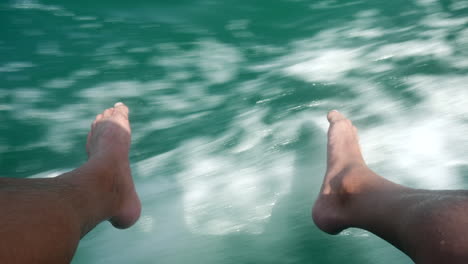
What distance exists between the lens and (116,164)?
1.95 metres

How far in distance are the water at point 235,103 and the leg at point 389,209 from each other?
34 centimetres

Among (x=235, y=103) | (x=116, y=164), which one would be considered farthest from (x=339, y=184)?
(x=235, y=103)

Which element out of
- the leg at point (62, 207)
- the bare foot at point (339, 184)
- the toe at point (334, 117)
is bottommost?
the bare foot at point (339, 184)

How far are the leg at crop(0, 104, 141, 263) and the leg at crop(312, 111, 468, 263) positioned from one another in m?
1.05

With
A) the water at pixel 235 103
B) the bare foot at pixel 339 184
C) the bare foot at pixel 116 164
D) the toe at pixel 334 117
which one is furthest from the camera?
the toe at pixel 334 117

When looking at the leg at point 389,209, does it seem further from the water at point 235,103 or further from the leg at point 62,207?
the leg at point 62,207

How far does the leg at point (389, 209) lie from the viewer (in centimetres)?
97


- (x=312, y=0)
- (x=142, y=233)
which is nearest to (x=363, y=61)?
(x=312, y=0)

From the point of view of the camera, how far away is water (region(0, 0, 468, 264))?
2.23m

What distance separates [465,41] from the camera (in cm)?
329

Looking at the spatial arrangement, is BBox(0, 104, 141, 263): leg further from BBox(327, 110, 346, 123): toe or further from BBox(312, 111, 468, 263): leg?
BBox(327, 110, 346, 123): toe

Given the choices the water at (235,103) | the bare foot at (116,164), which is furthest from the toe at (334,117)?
the bare foot at (116,164)

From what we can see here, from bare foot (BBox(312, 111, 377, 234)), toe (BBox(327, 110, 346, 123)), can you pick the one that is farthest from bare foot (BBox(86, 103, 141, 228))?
toe (BBox(327, 110, 346, 123))

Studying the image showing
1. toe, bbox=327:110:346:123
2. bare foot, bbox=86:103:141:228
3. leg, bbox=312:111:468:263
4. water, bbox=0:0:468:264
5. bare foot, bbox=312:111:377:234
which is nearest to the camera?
leg, bbox=312:111:468:263
